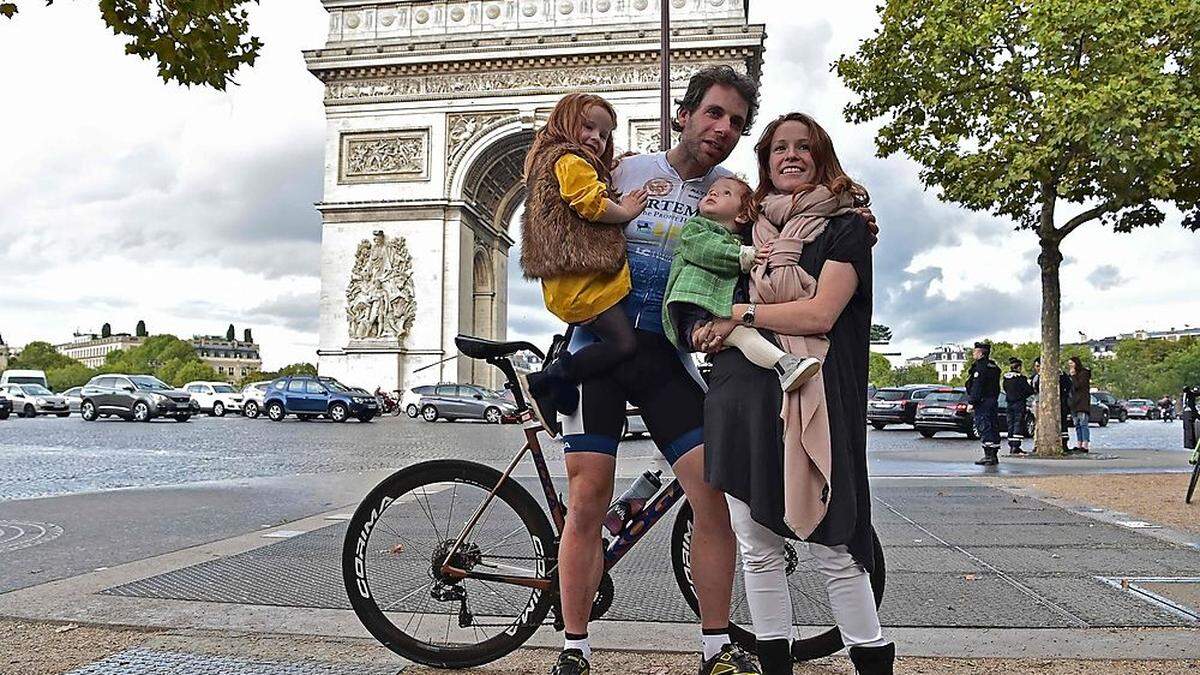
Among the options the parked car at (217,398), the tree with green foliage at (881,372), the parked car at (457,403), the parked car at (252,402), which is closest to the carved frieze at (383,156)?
the parked car at (252,402)

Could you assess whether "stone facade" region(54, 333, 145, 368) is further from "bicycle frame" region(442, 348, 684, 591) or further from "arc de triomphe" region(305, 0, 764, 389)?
"bicycle frame" region(442, 348, 684, 591)

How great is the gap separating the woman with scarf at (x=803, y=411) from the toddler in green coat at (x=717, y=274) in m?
0.05

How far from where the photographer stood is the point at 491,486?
3.42 metres

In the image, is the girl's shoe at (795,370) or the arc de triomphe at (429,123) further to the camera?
the arc de triomphe at (429,123)

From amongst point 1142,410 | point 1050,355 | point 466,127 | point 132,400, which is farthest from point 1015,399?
point 1142,410

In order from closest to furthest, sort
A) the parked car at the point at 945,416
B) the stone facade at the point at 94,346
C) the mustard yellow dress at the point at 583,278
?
1. the mustard yellow dress at the point at 583,278
2. the parked car at the point at 945,416
3. the stone facade at the point at 94,346

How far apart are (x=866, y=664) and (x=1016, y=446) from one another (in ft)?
48.2

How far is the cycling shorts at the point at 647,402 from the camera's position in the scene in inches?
122

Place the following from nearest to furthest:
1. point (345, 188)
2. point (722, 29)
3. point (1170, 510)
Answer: point (1170, 510) < point (722, 29) < point (345, 188)

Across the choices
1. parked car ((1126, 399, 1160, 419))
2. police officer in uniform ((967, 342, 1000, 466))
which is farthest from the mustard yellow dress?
parked car ((1126, 399, 1160, 419))

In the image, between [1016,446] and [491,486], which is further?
[1016,446]

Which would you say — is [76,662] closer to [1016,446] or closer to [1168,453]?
[1016,446]

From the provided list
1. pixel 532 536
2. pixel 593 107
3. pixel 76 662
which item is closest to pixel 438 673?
pixel 532 536

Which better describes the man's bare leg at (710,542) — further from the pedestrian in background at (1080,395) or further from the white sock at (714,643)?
the pedestrian in background at (1080,395)
